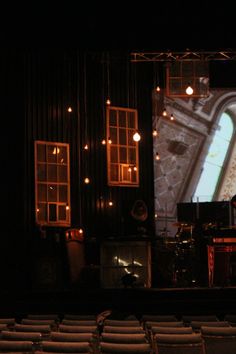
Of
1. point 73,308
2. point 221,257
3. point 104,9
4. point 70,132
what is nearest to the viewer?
point 104,9

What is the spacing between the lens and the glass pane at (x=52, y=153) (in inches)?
588

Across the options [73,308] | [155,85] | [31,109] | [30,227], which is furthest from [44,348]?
[155,85]

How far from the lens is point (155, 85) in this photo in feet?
55.8

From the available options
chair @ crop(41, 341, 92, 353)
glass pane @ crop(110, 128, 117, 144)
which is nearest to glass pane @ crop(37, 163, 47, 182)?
glass pane @ crop(110, 128, 117, 144)

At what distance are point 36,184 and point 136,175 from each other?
8.73 ft

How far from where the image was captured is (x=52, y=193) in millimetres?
14836

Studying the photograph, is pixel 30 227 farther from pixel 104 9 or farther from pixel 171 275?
pixel 104 9

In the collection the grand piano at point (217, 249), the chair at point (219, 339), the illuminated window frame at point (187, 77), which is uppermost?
the illuminated window frame at point (187, 77)

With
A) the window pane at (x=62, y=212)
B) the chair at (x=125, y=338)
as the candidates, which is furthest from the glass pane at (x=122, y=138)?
the chair at (x=125, y=338)

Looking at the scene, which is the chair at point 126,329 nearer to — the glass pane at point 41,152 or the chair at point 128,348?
the chair at point 128,348

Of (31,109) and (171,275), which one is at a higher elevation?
(31,109)

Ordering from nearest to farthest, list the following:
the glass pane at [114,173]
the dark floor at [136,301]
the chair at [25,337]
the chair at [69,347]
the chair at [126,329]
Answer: the chair at [69,347] < the chair at [25,337] < the chair at [126,329] < the dark floor at [136,301] < the glass pane at [114,173]

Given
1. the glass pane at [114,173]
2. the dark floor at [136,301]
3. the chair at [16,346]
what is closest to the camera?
the chair at [16,346]

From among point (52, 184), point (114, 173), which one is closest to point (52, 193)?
point (52, 184)
